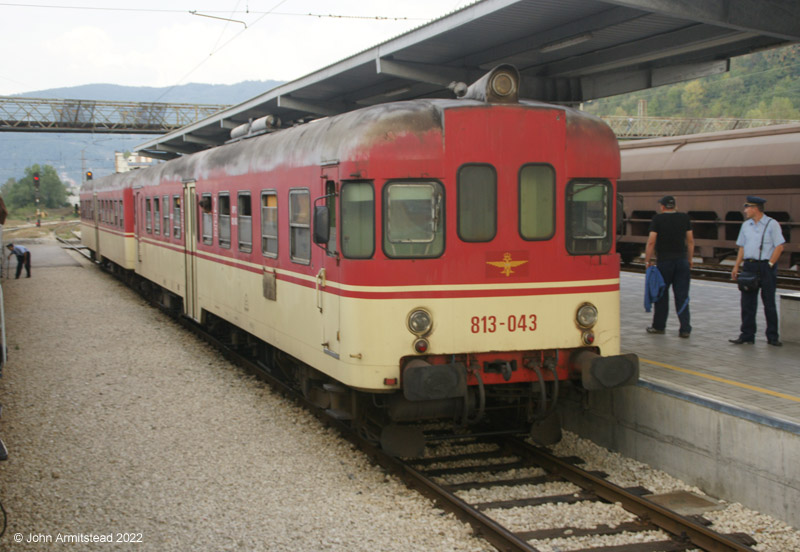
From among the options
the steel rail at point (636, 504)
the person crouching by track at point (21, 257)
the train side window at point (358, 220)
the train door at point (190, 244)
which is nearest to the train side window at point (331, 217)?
the train side window at point (358, 220)

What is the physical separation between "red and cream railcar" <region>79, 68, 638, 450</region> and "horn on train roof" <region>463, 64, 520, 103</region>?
10mm

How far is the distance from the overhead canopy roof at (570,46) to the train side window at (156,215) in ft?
11.6

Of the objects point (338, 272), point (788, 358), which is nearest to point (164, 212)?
point (338, 272)

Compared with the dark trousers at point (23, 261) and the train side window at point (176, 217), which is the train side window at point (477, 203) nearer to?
the train side window at point (176, 217)

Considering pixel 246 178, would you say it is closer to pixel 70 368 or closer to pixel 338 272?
pixel 338 272

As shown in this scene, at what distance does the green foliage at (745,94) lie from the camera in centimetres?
4900

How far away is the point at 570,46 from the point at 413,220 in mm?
5879

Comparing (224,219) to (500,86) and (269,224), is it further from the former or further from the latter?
(500,86)

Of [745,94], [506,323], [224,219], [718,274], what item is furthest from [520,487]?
[745,94]

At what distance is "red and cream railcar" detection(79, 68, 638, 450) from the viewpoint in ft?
22.0

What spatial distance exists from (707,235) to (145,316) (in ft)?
42.7

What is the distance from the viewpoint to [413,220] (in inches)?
267

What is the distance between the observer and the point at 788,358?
9.03 metres

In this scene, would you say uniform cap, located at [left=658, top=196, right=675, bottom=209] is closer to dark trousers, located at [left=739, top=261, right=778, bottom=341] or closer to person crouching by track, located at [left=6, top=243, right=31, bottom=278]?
dark trousers, located at [left=739, top=261, right=778, bottom=341]
